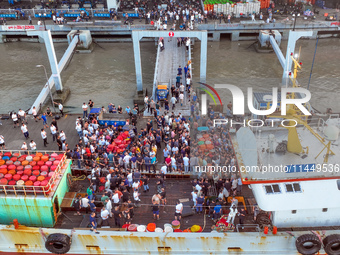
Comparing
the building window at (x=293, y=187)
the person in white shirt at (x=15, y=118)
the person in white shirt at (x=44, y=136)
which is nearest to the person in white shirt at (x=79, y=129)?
the person in white shirt at (x=44, y=136)

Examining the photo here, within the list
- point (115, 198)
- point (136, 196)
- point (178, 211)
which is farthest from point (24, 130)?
point (178, 211)

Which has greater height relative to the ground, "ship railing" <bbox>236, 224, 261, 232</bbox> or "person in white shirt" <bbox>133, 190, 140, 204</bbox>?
"person in white shirt" <bbox>133, 190, 140, 204</bbox>

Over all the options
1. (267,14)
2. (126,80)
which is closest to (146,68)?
(126,80)

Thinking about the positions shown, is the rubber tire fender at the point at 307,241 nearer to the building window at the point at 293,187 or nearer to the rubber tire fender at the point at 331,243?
the rubber tire fender at the point at 331,243

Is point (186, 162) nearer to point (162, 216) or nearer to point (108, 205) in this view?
point (162, 216)

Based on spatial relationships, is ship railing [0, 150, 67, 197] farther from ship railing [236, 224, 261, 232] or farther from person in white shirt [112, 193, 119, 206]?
ship railing [236, 224, 261, 232]

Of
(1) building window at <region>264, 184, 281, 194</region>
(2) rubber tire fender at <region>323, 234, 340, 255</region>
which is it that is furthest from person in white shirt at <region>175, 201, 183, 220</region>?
(2) rubber tire fender at <region>323, 234, 340, 255</region>
